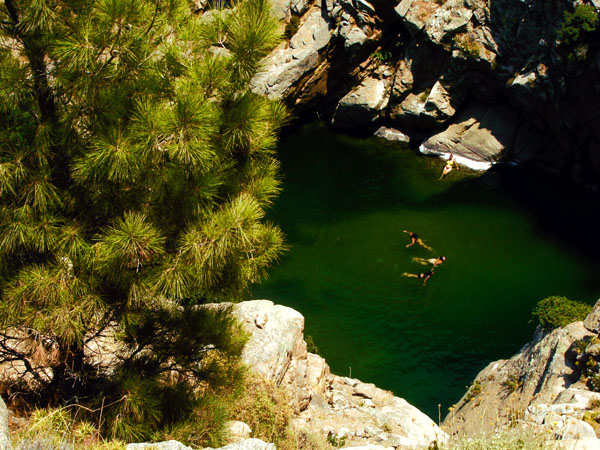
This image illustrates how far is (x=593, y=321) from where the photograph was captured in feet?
48.8

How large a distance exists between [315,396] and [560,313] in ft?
25.2

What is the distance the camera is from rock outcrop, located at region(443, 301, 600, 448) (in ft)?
43.5

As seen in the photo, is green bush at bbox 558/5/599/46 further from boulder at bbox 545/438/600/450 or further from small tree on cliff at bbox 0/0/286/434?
boulder at bbox 545/438/600/450

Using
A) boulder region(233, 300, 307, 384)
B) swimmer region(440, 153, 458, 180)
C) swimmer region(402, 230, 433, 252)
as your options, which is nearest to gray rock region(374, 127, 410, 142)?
swimmer region(440, 153, 458, 180)

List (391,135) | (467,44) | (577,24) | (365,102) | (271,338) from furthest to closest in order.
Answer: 1. (391,135)
2. (365,102)
3. (467,44)
4. (577,24)
5. (271,338)

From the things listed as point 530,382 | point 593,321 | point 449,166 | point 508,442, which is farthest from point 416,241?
point 508,442

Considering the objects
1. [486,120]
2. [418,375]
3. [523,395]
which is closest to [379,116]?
[486,120]

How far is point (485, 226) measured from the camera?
1070 inches

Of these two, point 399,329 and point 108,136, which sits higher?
point 108,136

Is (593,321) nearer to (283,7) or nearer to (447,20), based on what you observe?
(447,20)

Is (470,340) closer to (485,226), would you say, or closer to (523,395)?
(523,395)

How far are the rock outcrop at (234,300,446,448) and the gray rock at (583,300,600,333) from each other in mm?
5012

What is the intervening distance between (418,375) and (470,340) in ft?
9.09

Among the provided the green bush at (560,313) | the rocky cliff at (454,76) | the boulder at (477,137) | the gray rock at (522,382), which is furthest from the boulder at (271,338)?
the boulder at (477,137)
